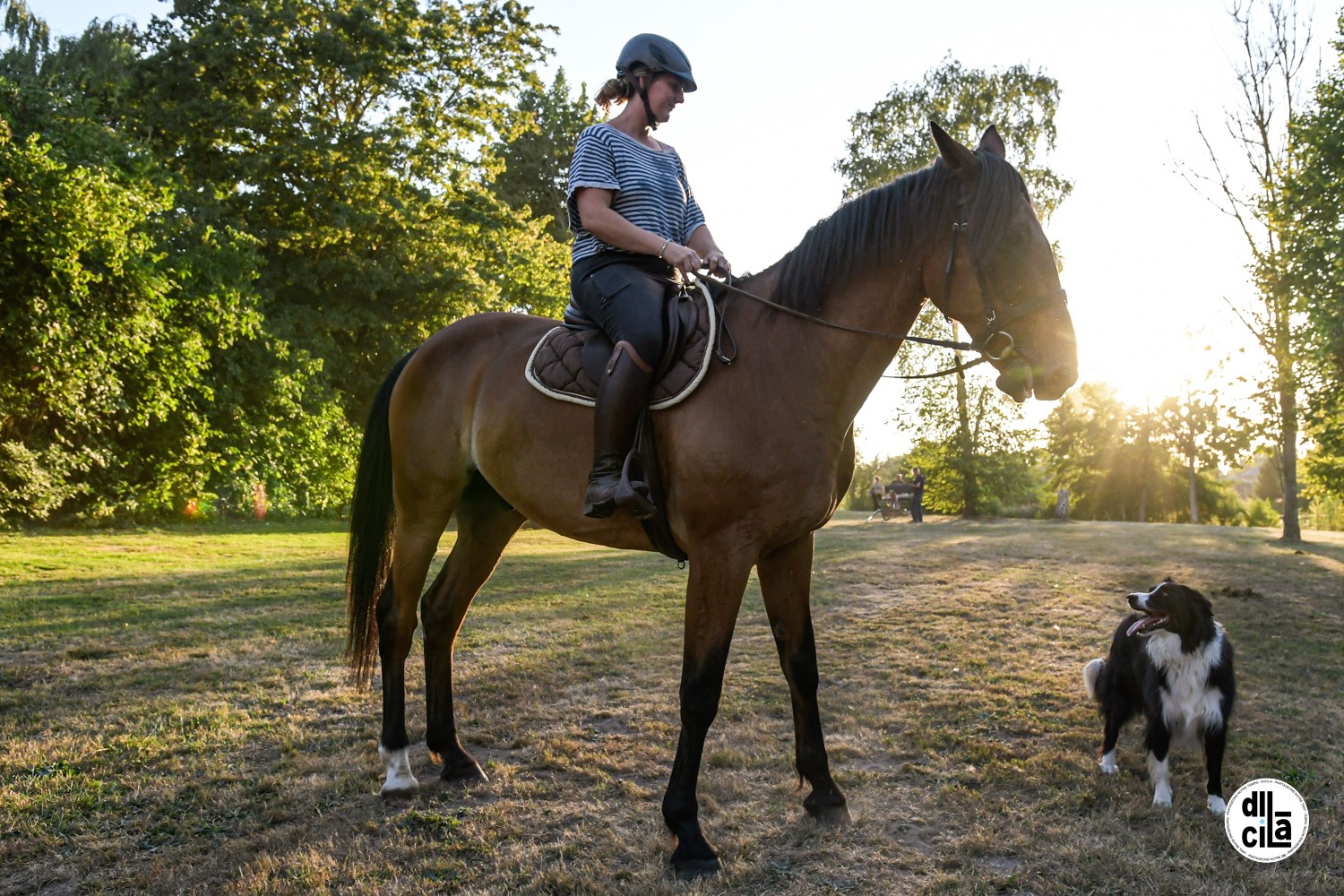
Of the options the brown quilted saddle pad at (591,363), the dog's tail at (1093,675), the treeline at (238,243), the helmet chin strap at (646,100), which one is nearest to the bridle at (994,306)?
the brown quilted saddle pad at (591,363)

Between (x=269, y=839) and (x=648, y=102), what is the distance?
3.67 metres

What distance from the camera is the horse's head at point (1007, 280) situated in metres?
3.23

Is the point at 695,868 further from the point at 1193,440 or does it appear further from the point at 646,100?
the point at 1193,440

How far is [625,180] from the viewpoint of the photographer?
3.81 m

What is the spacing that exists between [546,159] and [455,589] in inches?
1183

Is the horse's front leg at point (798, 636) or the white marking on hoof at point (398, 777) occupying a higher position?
the horse's front leg at point (798, 636)

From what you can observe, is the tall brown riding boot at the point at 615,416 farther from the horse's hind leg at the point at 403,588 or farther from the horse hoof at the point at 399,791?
the horse hoof at the point at 399,791

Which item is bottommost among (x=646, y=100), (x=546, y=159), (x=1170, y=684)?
(x=1170, y=684)

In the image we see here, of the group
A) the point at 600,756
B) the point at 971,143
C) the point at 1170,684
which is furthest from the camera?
the point at 971,143

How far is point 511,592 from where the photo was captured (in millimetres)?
10672

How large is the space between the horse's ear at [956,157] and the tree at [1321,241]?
13356 millimetres

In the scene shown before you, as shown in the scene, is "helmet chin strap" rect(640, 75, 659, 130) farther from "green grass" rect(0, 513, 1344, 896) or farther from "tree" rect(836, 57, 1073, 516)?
"tree" rect(836, 57, 1073, 516)

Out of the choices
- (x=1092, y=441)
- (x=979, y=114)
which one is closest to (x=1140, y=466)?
(x=1092, y=441)

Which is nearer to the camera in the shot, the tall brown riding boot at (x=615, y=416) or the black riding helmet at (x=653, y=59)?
the tall brown riding boot at (x=615, y=416)
